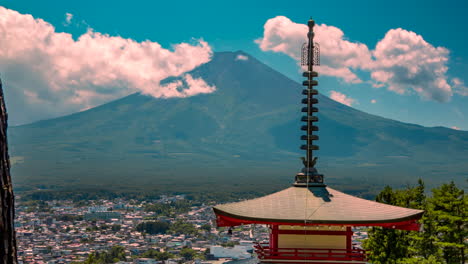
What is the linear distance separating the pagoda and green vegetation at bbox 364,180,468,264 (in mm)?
14263

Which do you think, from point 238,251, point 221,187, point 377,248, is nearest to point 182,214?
point 221,187

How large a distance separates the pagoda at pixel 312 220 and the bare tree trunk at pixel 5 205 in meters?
7.86

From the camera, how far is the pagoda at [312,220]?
13.1 meters

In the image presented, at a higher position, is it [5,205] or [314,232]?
[5,205]

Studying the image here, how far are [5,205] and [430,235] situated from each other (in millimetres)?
26421

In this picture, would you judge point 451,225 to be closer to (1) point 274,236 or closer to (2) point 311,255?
(2) point 311,255

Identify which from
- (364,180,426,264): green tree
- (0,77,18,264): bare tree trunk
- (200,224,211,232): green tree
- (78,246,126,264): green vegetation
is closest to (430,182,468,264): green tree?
(364,180,426,264): green tree

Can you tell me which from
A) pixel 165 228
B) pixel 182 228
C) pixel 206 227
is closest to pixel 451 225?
pixel 206 227

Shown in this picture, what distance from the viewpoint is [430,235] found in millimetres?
28797

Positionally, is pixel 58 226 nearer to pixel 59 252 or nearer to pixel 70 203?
pixel 59 252

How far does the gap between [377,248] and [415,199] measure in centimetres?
348

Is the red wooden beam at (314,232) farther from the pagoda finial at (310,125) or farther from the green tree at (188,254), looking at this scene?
the green tree at (188,254)

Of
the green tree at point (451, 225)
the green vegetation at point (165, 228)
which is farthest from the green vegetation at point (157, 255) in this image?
the green tree at point (451, 225)

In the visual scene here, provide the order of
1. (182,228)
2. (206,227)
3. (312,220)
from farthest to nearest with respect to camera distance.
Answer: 1. (182,228)
2. (206,227)
3. (312,220)
